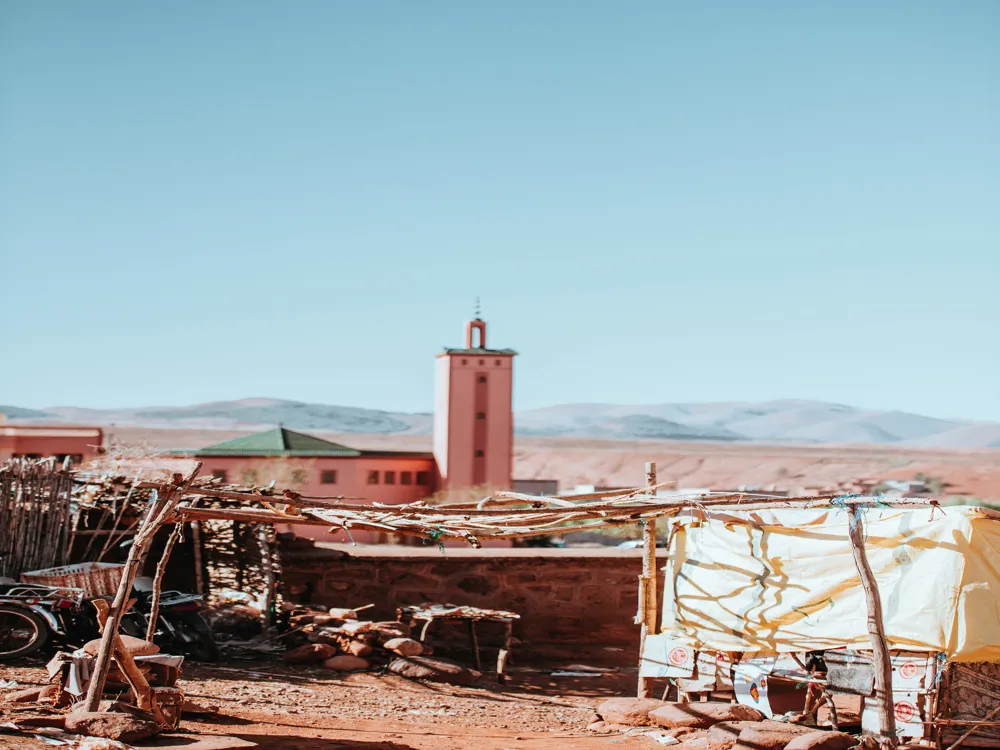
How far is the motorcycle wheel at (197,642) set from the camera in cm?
1090

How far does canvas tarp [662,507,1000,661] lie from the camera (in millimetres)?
7605

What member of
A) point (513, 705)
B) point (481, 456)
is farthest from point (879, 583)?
point (481, 456)

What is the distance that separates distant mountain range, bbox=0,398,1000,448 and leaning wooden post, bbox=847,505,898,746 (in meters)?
129

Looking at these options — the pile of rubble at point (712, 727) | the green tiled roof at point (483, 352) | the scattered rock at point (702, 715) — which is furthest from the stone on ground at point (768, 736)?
the green tiled roof at point (483, 352)

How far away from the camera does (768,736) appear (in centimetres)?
752

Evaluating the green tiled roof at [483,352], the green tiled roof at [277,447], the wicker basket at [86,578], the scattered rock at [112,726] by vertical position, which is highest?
the green tiled roof at [483,352]

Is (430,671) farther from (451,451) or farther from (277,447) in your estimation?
(277,447)

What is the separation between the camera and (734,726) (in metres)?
8.02

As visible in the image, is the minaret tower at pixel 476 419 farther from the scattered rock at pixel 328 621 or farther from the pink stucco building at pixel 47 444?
the scattered rock at pixel 328 621

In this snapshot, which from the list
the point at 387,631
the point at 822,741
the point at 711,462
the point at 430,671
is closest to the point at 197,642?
the point at 387,631

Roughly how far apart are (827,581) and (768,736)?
1.47 metres

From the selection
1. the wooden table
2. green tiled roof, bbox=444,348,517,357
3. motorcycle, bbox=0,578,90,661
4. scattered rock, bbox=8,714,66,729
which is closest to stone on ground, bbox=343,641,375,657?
the wooden table

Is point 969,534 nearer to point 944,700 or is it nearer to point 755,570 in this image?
point 944,700

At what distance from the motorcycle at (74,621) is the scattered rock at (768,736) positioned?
5581 mm
